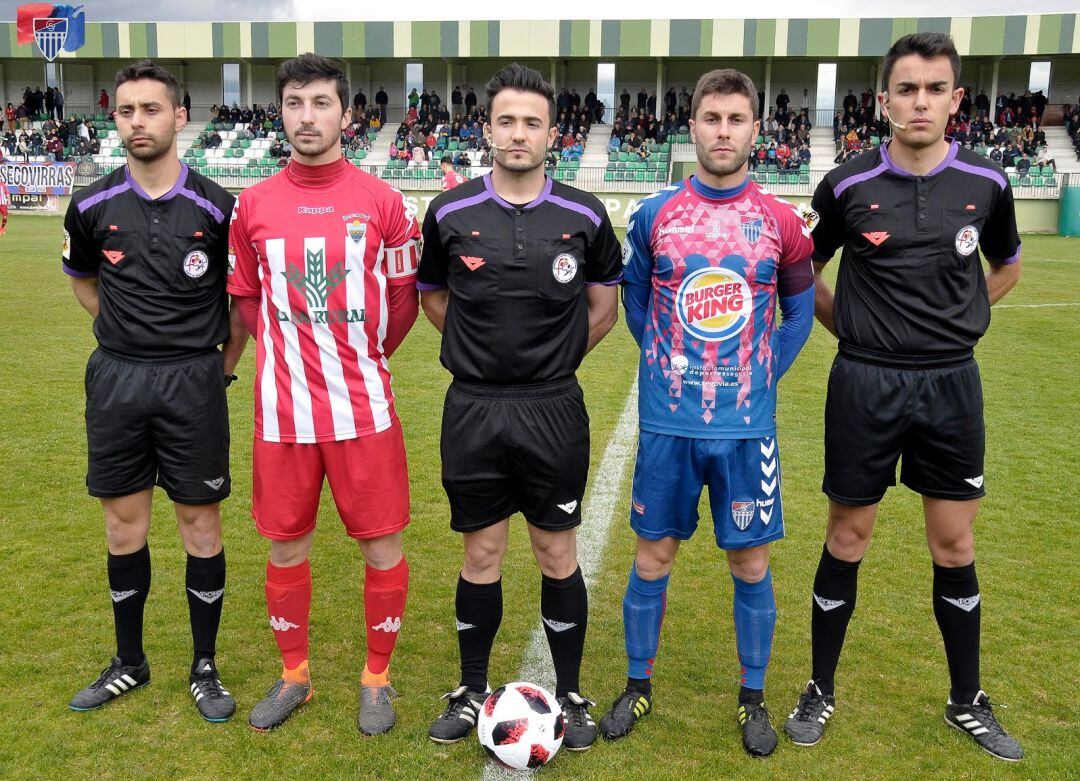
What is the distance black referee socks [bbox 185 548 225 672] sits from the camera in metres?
3.62

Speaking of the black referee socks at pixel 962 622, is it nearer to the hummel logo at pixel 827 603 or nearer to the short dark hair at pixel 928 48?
the hummel logo at pixel 827 603

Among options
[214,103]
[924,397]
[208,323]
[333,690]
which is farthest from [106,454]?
[214,103]

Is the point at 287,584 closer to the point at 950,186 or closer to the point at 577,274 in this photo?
the point at 577,274

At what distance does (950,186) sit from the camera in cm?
328

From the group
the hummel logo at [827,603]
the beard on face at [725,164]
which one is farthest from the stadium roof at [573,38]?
the hummel logo at [827,603]

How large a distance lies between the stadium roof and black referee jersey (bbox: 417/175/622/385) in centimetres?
3495

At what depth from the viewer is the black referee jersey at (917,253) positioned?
3.25m

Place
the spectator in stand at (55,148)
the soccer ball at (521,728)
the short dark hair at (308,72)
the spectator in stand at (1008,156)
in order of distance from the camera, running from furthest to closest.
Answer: the spectator in stand at (55,148)
the spectator in stand at (1008,156)
the short dark hair at (308,72)
the soccer ball at (521,728)

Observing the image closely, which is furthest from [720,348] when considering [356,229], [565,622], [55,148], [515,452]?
[55,148]

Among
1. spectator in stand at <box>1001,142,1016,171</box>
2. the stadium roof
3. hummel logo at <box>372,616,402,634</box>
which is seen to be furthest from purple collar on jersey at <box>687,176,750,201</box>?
→ the stadium roof

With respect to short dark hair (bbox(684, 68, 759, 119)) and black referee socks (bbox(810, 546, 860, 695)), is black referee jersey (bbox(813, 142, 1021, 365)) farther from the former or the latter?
black referee socks (bbox(810, 546, 860, 695))

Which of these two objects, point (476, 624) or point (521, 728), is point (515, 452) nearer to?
point (476, 624)

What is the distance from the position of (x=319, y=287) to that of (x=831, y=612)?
2172 mm

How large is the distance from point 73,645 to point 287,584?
3.63 ft
